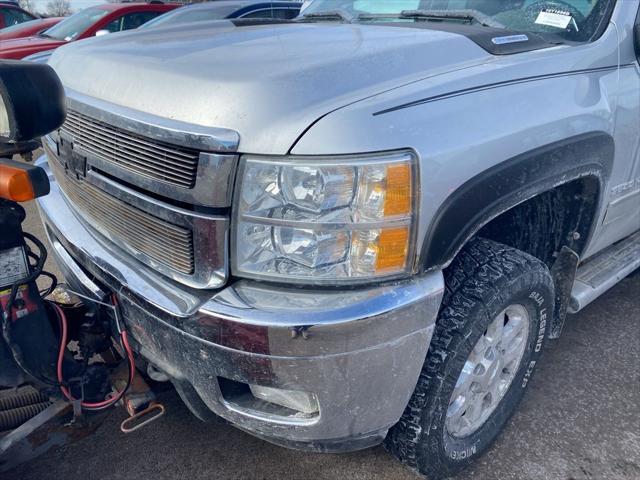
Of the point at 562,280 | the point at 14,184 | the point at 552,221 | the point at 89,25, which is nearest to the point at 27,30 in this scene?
the point at 89,25

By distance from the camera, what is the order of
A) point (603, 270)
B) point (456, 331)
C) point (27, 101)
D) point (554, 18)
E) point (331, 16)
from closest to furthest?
point (27, 101), point (456, 331), point (554, 18), point (603, 270), point (331, 16)

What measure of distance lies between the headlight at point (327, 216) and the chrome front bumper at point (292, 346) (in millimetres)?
70

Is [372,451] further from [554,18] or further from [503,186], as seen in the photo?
[554,18]

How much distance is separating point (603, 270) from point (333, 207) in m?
2.01

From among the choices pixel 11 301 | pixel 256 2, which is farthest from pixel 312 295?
pixel 256 2

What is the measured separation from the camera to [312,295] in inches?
63.4

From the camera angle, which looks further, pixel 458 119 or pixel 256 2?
pixel 256 2

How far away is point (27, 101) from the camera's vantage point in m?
1.48

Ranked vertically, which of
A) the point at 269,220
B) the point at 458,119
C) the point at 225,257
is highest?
the point at 458,119

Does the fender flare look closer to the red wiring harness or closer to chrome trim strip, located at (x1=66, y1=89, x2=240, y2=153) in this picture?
chrome trim strip, located at (x1=66, y1=89, x2=240, y2=153)

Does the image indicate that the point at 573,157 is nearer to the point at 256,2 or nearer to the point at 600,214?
the point at 600,214

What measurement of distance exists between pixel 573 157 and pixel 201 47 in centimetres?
143

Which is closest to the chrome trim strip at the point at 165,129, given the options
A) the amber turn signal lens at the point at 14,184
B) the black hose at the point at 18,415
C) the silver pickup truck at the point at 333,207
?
the silver pickup truck at the point at 333,207

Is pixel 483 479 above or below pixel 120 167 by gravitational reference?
below
